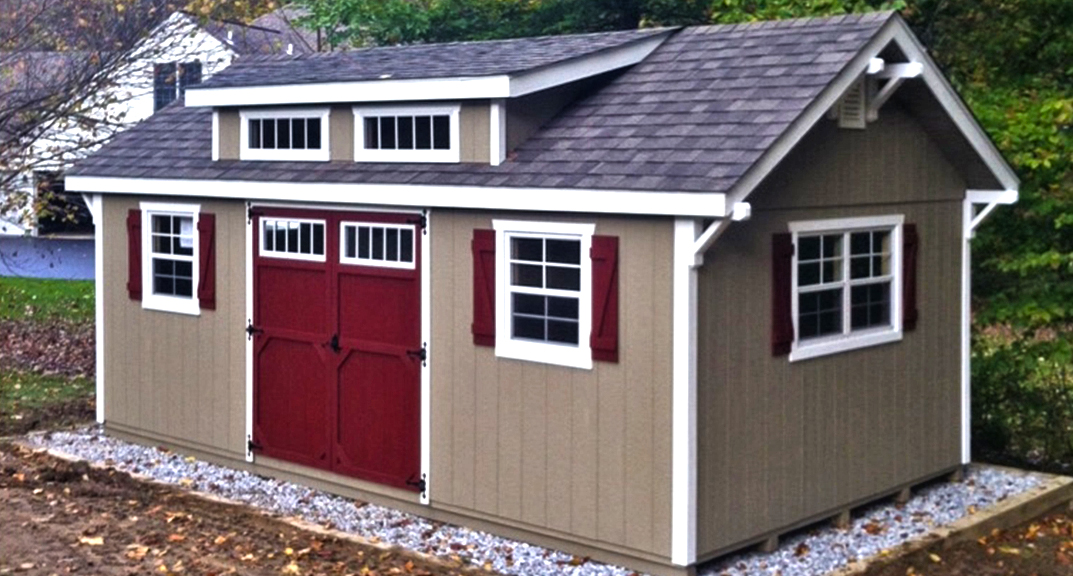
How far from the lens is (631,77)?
37.7ft

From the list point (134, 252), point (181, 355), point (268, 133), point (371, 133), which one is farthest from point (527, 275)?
point (134, 252)

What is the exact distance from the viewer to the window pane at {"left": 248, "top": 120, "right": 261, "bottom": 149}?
1285cm

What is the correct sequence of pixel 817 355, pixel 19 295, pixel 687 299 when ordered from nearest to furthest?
pixel 687 299
pixel 817 355
pixel 19 295

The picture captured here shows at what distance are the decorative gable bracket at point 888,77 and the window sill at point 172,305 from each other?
6187mm

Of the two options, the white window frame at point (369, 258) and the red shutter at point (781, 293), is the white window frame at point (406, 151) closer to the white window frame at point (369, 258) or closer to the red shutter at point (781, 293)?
the white window frame at point (369, 258)

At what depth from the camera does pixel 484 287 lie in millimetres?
10648

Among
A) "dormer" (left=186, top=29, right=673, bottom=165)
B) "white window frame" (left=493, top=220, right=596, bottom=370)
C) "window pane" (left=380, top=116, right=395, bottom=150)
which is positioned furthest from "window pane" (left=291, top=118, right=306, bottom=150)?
"white window frame" (left=493, top=220, right=596, bottom=370)

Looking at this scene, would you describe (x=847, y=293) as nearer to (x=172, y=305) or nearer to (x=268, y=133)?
(x=268, y=133)

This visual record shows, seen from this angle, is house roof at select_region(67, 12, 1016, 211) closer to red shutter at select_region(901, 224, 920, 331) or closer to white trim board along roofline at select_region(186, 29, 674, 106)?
white trim board along roofline at select_region(186, 29, 674, 106)

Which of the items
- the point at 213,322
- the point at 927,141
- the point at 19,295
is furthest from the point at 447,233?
the point at 19,295

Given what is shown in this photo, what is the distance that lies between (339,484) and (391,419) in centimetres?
89

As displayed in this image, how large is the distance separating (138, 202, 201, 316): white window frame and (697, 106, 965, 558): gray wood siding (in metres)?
5.47

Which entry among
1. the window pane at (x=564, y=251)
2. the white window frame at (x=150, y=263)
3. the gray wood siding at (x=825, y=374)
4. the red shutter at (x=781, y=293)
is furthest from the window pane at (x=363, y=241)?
the red shutter at (x=781, y=293)

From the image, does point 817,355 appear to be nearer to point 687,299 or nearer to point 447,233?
point 687,299
